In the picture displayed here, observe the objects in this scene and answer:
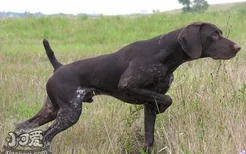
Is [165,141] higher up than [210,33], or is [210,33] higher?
[210,33]

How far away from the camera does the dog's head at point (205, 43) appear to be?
4477 mm

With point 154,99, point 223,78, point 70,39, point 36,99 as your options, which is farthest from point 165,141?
point 70,39

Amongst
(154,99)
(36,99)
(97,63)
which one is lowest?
(36,99)

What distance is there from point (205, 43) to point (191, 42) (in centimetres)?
16

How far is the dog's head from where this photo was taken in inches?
176

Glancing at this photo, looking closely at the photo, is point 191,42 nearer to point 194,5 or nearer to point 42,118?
point 42,118

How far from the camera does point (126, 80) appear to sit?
4.65 m

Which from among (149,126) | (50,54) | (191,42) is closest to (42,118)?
(50,54)

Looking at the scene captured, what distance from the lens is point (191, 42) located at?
4477mm

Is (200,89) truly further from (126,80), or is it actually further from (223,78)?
(126,80)

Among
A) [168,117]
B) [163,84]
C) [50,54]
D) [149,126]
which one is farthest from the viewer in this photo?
[168,117]

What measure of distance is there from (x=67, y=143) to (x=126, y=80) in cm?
104

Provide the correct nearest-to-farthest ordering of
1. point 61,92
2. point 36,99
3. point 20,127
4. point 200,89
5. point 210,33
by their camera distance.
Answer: point 210,33, point 61,92, point 20,127, point 200,89, point 36,99

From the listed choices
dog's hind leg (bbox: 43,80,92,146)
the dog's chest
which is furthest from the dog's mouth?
dog's hind leg (bbox: 43,80,92,146)
